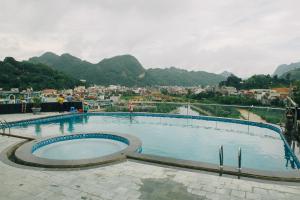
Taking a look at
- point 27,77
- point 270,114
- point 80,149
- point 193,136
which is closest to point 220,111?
point 270,114

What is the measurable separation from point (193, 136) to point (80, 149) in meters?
4.63

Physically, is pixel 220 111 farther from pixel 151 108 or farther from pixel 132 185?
pixel 132 185

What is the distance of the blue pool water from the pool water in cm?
121

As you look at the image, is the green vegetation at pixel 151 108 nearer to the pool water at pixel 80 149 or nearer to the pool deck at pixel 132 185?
the pool water at pixel 80 149

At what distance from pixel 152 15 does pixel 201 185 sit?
1170cm

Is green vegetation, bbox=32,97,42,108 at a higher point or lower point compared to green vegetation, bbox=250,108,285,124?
higher

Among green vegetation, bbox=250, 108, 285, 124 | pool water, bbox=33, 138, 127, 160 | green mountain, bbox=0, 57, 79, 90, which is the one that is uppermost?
green mountain, bbox=0, 57, 79, 90

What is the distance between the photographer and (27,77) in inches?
1582

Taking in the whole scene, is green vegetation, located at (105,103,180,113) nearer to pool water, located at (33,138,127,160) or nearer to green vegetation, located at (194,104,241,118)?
green vegetation, located at (194,104,241,118)

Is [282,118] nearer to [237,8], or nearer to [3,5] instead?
[237,8]

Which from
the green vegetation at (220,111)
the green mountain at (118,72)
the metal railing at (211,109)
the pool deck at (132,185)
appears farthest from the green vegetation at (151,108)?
the green mountain at (118,72)

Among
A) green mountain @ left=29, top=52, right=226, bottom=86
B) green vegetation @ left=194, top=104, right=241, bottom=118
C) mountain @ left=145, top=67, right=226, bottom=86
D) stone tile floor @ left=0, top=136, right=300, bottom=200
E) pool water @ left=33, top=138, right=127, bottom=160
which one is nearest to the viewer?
stone tile floor @ left=0, top=136, right=300, bottom=200

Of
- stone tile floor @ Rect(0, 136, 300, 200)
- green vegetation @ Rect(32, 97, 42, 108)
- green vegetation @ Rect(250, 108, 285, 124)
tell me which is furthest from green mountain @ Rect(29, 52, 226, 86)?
stone tile floor @ Rect(0, 136, 300, 200)

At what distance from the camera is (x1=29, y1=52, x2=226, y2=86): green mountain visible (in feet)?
254
